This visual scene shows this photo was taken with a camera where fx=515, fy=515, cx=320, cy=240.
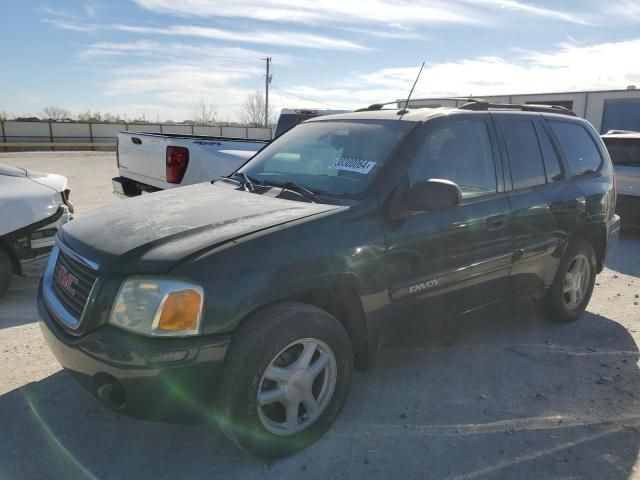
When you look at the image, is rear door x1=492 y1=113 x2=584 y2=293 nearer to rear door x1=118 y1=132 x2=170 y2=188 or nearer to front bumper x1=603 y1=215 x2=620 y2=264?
front bumper x1=603 y1=215 x2=620 y2=264

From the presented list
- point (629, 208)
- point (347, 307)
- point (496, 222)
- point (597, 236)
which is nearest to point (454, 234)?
point (496, 222)

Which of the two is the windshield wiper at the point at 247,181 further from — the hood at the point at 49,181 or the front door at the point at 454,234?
the hood at the point at 49,181

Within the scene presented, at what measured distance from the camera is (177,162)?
613cm

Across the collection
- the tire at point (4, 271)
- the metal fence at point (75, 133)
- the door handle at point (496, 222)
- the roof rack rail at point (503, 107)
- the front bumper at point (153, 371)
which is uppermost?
the roof rack rail at point (503, 107)

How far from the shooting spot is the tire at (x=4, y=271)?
15.4ft

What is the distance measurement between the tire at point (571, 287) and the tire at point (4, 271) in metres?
4.84

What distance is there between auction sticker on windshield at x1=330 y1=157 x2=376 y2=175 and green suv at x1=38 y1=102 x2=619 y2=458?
0.5 inches

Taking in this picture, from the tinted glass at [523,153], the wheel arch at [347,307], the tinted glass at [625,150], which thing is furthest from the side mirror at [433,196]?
the tinted glass at [625,150]

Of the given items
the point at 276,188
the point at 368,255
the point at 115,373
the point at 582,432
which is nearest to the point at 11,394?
the point at 115,373

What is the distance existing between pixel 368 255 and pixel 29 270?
472 cm

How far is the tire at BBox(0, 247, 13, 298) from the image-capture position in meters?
4.68

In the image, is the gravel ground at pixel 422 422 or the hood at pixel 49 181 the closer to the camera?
the gravel ground at pixel 422 422

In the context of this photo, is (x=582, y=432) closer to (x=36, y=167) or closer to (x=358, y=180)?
(x=358, y=180)

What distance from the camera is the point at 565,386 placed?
348 centimetres
